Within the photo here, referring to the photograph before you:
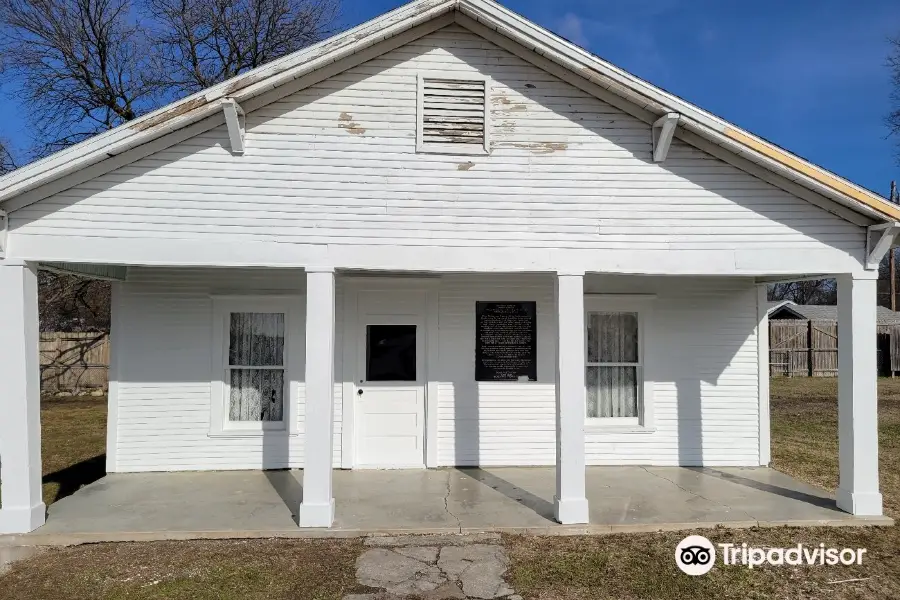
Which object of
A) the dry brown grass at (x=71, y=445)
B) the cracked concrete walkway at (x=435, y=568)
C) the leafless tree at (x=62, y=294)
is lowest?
the dry brown grass at (x=71, y=445)

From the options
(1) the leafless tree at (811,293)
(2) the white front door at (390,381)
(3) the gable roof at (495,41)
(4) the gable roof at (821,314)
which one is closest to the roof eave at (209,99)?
(3) the gable roof at (495,41)

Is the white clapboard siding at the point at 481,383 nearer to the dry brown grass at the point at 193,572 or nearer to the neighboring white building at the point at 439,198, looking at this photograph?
the neighboring white building at the point at 439,198

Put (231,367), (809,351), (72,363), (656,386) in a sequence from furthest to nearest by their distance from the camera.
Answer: (809,351) → (72,363) → (656,386) → (231,367)

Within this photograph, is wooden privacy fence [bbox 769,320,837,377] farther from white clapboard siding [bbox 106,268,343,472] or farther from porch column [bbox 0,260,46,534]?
porch column [bbox 0,260,46,534]

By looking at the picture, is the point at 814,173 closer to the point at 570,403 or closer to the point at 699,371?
the point at 699,371

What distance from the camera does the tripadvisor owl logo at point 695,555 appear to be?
5039mm

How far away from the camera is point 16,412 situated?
18.7ft

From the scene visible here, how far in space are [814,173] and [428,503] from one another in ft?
17.8

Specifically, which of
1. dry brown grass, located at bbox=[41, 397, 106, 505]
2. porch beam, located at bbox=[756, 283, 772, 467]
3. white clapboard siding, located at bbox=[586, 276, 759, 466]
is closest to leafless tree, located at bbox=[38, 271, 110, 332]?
dry brown grass, located at bbox=[41, 397, 106, 505]

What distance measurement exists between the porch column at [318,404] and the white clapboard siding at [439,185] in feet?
1.96

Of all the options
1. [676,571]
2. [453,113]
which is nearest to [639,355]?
[676,571]

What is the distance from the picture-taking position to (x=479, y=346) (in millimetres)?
8352

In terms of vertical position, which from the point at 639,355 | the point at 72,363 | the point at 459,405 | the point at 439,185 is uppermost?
the point at 439,185

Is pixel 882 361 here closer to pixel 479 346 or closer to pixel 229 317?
pixel 479 346
